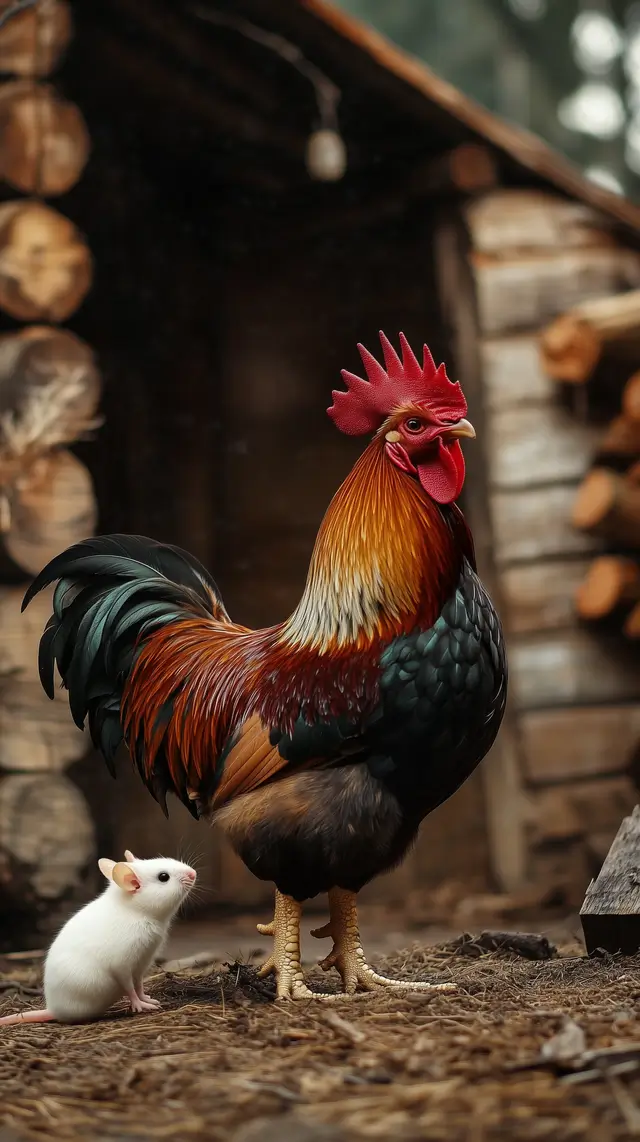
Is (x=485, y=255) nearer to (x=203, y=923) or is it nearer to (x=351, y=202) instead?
(x=351, y=202)

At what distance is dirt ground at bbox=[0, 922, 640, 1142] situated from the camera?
82.8 inches

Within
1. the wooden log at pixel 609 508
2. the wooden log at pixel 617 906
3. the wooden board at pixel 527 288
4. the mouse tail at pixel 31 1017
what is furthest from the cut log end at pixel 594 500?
the mouse tail at pixel 31 1017

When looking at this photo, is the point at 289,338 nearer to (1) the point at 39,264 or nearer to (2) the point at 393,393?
(1) the point at 39,264

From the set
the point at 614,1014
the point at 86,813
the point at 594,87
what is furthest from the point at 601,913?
the point at 594,87

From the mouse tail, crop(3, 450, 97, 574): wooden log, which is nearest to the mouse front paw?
the mouse tail

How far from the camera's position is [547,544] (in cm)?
590

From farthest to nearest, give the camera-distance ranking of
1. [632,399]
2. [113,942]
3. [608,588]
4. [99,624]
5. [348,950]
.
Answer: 1. [608,588]
2. [632,399]
3. [99,624]
4. [348,950]
5. [113,942]

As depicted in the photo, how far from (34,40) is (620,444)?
314 cm

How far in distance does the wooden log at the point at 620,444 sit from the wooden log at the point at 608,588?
1.54 ft

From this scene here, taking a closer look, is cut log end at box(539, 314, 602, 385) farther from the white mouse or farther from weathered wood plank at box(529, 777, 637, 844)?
the white mouse

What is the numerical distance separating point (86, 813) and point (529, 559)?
2.36 meters

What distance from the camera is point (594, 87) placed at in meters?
14.9

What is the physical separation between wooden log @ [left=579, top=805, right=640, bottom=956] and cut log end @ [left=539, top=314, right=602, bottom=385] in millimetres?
2572

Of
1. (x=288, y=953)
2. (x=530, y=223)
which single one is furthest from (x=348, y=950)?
(x=530, y=223)
